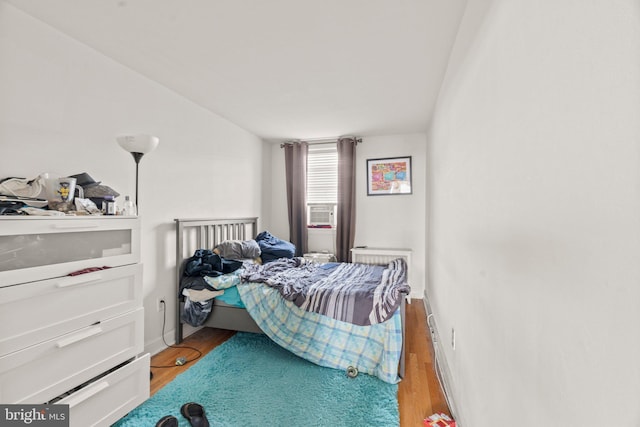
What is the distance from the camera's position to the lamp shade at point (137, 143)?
201cm

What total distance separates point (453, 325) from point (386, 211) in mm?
2609

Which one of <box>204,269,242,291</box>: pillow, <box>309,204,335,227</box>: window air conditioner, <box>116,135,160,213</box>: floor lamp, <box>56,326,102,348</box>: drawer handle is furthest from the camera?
<box>309,204,335,227</box>: window air conditioner

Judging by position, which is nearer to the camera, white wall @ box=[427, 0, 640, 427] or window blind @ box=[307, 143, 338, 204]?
white wall @ box=[427, 0, 640, 427]

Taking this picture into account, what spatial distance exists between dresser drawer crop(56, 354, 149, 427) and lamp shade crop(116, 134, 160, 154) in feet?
4.76

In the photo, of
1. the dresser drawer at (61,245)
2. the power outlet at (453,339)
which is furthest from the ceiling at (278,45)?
the power outlet at (453,339)

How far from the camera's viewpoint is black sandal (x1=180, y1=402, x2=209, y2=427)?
62.8 inches

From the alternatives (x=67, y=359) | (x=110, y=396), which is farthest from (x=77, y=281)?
(x=110, y=396)

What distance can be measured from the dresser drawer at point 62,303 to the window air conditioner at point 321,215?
2.98m

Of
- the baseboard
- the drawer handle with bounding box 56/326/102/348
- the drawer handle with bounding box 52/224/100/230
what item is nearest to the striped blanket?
the baseboard

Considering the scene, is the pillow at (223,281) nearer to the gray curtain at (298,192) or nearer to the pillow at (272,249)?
the pillow at (272,249)

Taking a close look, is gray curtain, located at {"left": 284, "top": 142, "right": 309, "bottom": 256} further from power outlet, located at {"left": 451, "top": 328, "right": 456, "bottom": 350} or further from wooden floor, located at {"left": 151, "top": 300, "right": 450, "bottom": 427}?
power outlet, located at {"left": 451, "top": 328, "right": 456, "bottom": 350}

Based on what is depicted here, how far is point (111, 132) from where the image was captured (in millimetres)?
2172

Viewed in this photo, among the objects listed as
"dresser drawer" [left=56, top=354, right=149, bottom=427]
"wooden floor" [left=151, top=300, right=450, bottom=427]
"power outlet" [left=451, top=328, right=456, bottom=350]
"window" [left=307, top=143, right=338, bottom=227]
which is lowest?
"wooden floor" [left=151, top=300, right=450, bottom=427]

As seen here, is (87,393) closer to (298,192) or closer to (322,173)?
(298,192)
